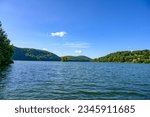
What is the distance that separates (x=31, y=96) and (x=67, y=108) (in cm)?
1424

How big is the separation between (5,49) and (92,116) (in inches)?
3168

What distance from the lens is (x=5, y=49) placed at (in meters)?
89.5

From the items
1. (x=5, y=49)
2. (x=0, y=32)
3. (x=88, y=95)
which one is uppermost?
(x=0, y=32)

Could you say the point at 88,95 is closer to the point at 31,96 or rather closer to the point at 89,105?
the point at 31,96

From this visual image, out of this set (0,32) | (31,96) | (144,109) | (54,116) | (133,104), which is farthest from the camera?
(0,32)

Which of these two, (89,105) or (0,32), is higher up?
(0,32)

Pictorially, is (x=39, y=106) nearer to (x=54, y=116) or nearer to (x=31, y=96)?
(x=54, y=116)

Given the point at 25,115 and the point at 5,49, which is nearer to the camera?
the point at 25,115

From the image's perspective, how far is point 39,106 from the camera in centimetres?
1419

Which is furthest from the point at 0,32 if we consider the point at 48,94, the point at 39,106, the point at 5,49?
the point at 39,106

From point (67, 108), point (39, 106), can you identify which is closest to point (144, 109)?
point (67, 108)

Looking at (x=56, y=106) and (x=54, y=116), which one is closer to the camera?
(x=54, y=116)

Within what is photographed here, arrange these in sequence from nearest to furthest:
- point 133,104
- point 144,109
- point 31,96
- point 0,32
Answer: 1. point 144,109
2. point 133,104
3. point 31,96
4. point 0,32

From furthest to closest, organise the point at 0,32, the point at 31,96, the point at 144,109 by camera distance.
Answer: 1. the point at 0,32
2. the point at 31,96
3. the point at 144,109
